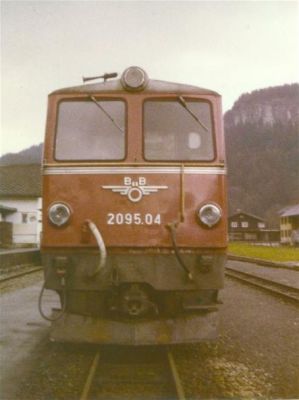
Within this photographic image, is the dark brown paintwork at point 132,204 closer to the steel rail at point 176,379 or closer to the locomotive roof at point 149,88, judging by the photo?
the locomotive roof at point 149,88

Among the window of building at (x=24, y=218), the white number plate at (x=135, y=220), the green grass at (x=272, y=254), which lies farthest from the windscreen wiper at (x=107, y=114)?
the window of building at (x=24, y=218)

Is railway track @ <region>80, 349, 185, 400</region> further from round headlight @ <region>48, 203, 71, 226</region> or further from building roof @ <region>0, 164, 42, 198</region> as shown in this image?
building roof @ <region>0, 164, 42, 198</region>

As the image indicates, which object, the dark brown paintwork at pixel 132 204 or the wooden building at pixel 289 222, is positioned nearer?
the dark brown paintwork at pixel 132 204

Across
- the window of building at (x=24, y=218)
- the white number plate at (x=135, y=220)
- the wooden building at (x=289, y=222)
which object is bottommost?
the white number plate at (x=135, y=220)

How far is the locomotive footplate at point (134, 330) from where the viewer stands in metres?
5.98

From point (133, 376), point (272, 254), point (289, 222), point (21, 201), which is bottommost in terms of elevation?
point (133, 376)

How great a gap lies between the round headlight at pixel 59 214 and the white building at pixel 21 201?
35974mm

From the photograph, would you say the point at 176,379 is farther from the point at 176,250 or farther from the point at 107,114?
the point at 107,114

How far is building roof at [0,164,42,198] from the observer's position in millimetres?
44562

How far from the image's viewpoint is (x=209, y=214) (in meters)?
6.19

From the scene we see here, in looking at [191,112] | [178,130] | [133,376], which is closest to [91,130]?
[178,130]

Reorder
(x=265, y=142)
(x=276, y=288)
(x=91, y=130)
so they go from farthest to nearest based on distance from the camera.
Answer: (x=265, y=142), (x=276, y=288), (x=91, y=130)

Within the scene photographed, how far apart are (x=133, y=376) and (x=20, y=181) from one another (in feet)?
137

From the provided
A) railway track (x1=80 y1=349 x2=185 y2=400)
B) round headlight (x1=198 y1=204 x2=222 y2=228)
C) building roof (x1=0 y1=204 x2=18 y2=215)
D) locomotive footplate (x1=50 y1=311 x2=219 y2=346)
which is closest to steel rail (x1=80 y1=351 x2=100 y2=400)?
railway track (x1=80 y1=349 x2=185 y2=400)
